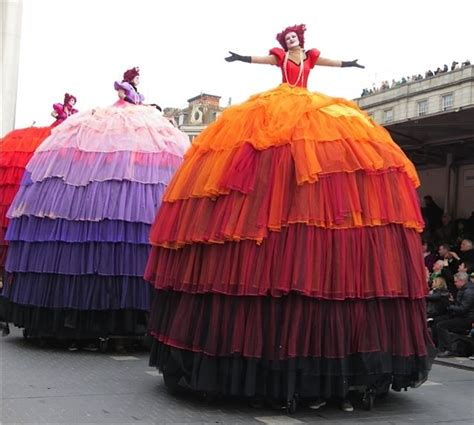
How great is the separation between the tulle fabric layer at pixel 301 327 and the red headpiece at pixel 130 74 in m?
5.27

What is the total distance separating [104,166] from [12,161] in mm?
3540

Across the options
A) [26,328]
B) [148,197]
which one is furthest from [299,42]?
[26,328]

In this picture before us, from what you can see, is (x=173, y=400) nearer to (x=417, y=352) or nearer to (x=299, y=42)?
(x=417, y=352)

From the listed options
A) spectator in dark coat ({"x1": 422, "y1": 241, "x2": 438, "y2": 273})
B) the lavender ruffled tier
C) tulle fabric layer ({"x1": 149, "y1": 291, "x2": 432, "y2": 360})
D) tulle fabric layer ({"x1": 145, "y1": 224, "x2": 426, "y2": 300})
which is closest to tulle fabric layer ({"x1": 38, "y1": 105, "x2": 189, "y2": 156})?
the lavender ruffled tier

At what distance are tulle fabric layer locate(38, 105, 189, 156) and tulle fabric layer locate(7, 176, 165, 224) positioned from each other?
55 cm

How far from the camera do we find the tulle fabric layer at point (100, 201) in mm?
8898

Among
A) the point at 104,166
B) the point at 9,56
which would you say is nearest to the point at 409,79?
the point at 9,56

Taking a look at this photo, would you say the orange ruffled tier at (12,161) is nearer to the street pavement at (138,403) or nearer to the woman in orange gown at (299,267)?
the street pavement at (138,403)

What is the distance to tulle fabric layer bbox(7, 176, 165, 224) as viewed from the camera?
8898 millimetres

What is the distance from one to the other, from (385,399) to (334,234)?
190 centimetres

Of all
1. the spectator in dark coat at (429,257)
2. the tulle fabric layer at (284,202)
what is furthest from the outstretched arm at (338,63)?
the spectator in dark coat at (429,257)

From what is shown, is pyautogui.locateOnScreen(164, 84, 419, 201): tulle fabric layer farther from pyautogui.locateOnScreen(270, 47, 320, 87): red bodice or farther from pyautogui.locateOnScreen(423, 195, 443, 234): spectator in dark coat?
pyautogui.locateOnScreen(423, 195, 443, 234): spectator in dark coat

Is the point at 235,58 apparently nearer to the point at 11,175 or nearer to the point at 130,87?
the point at 130,87

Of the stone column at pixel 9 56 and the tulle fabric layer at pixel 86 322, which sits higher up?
the stone column at pixel 9 56
